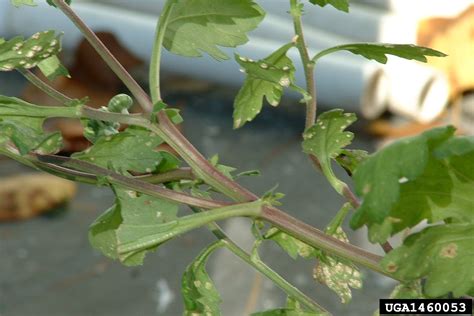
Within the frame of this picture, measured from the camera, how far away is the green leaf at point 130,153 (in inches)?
8.3

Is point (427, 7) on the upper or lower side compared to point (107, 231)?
lower

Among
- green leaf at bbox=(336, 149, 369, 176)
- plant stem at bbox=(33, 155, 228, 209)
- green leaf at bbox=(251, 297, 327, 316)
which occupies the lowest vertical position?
green leaf at bbox=(251, 297, 327, 316)

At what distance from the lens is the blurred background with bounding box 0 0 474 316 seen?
4.38ft

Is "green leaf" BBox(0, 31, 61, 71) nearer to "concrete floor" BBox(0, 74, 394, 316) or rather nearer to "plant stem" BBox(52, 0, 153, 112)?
"plant stem" BBox(52, 0, 153, 112)

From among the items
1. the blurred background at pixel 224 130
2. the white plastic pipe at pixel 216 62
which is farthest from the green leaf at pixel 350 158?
the white plastic pipe at pixel 216 62

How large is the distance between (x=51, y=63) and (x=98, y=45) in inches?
2.1

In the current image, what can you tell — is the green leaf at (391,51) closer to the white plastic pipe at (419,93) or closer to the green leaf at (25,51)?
the green leaf at (25,51)

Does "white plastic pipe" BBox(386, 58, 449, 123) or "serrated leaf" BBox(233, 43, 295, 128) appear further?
"white plastic pipe" BBox(386, 58, 449, 123)

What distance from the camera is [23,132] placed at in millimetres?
211

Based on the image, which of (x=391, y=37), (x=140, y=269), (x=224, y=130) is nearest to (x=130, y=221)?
(x=140, y=269)

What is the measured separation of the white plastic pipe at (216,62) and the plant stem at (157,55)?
160cm

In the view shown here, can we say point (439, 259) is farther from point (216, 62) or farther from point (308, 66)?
point (216, 62)

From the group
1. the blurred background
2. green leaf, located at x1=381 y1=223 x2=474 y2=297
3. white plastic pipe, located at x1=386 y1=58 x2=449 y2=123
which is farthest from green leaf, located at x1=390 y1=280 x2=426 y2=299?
white plastic pipe, located at x1=386 y1=58 x2=449 y2=123

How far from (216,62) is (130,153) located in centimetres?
186
